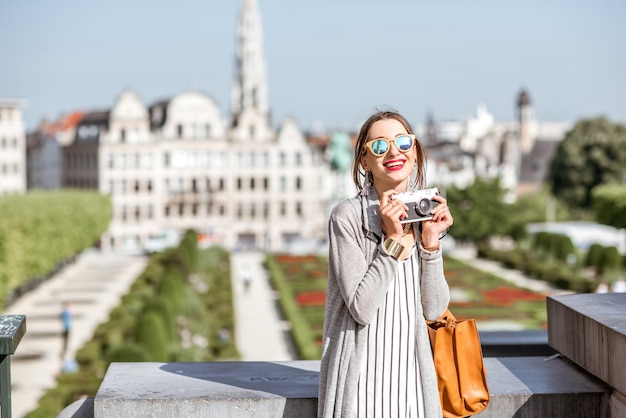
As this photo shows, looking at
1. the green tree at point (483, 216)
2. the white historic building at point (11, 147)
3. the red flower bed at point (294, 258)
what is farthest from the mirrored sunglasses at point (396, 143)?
the white historic building at point (11, 147)

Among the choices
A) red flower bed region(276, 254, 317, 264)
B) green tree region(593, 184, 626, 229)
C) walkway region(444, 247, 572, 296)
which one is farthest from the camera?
red flower bed region(276, 254, 317, 264)

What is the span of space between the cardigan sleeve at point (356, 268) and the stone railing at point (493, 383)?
0.51 meters

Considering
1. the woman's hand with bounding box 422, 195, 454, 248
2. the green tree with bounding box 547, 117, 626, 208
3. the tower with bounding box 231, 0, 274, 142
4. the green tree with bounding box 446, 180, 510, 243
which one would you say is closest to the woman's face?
the woman's hand with bounding box 422, 195, 454, 248

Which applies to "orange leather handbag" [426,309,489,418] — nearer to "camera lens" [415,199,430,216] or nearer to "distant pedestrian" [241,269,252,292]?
"camera lens" [415,199,430,216]

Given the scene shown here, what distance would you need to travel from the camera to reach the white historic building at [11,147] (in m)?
73.9

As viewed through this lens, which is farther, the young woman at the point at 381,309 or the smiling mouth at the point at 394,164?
the smiling mouth at the point at 394,164

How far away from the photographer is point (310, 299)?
32.8 metres

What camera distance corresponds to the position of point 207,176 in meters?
66.9

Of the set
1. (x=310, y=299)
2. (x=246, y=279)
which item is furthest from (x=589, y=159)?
(x=310, y=299)

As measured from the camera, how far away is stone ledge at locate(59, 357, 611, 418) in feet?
13.5

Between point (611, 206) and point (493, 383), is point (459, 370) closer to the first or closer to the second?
point (493, 383)

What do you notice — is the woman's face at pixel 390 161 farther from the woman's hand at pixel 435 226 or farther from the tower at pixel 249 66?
the tower at pixel 249 66

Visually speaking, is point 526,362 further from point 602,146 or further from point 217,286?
point 602,146

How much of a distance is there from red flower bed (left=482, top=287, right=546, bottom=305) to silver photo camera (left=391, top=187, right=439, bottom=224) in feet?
91.5
